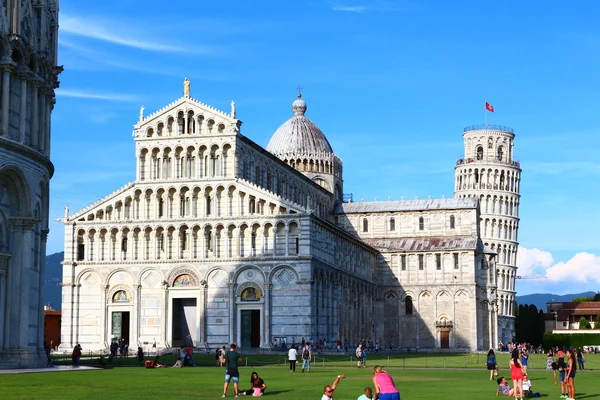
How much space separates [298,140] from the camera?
115188mm

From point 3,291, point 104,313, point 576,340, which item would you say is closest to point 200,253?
point 104,313

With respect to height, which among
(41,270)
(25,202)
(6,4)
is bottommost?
(41,270)

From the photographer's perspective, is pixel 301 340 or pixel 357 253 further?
pixel 357 253

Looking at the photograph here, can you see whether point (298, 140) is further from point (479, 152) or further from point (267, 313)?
point (479, 152)

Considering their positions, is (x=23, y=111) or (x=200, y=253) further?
(x=200, y=253)

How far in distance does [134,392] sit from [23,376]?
7244mm

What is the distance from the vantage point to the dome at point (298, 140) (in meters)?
115

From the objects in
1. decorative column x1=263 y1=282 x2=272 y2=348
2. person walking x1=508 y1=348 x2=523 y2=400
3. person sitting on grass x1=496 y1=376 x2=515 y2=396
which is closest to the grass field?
person sitting on grass x1=496 y1=376 x2=515 y2=396

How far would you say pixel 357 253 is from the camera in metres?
100

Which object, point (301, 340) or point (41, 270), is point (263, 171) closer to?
point (301, 340)

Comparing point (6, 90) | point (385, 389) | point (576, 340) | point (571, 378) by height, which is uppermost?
point (6, 90)

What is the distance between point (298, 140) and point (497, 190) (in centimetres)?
3832

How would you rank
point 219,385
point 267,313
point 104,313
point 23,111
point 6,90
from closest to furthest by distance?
point 219,385 → point 6,90 → point 23,111 → point 267,313 → point 104,313

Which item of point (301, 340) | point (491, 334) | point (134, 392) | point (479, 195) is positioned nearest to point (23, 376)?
point (134, 392)
